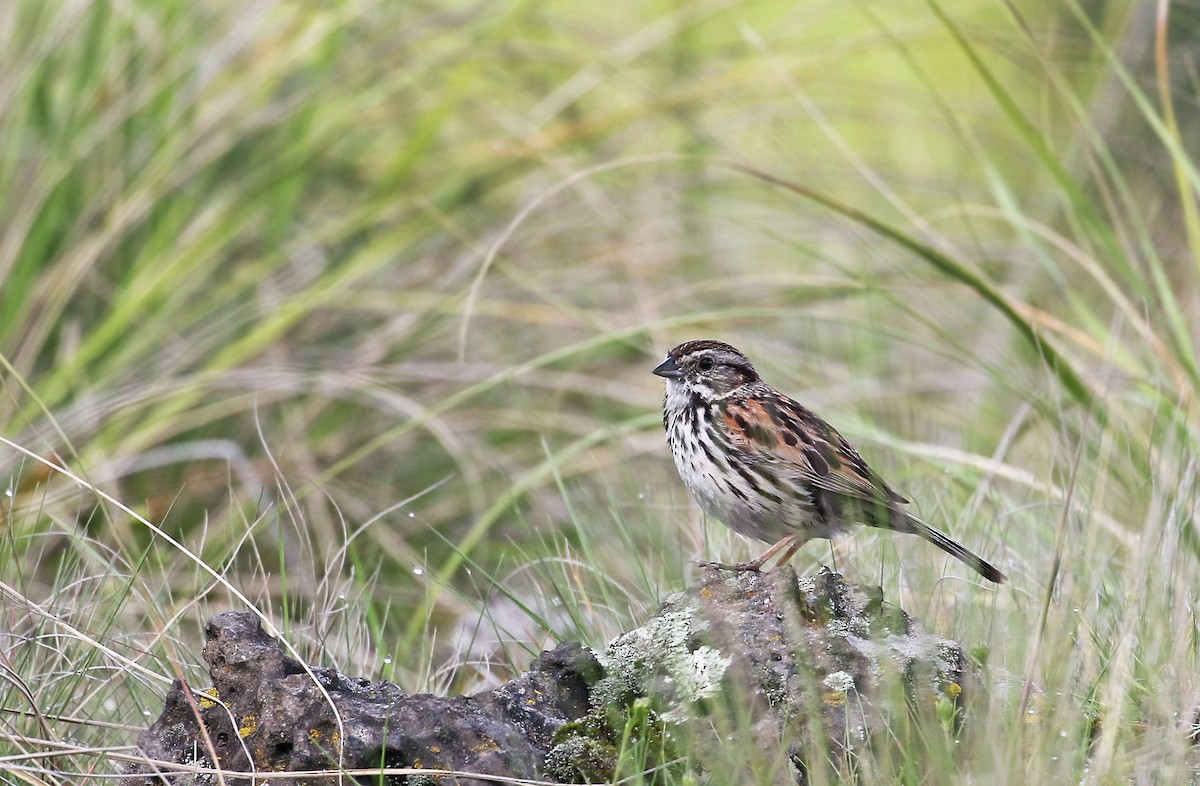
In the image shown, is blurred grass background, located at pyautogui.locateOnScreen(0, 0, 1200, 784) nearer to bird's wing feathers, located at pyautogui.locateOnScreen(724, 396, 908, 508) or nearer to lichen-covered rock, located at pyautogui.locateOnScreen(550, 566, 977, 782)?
bird's wing feathers, located at pyautogui.locateOnScreen(724, 396, 908, 508)

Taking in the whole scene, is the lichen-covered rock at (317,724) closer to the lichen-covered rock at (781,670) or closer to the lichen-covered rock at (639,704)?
the lichen-covered rock at (639,704)

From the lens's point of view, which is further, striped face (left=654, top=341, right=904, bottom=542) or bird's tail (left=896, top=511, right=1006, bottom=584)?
striped face (left=654, top=341, right=904, bottom=542)

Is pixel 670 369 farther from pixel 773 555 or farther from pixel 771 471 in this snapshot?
pixel 773 555

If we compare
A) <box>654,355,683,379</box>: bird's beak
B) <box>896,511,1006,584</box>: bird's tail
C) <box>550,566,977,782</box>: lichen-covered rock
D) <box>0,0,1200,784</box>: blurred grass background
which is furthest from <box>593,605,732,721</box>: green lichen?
<box>654,355,683,379</box>: bird's beak

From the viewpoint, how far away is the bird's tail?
3170mm

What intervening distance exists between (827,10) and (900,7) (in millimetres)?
1895

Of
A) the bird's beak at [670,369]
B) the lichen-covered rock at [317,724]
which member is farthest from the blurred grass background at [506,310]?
the lichen-covered rock at [317,724]

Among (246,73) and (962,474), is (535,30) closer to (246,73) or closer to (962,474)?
(246,73)

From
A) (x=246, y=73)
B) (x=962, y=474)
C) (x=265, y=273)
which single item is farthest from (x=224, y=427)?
(x=962, y=474)

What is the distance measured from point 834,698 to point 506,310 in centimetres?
375

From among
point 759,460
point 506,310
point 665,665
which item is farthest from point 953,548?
point 506,310

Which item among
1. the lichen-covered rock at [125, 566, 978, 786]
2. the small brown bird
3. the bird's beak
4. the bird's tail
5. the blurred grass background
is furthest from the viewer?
the bird's beak

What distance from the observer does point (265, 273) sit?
19.7 feet

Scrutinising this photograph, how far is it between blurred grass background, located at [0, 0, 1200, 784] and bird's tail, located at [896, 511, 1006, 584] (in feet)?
0.18
